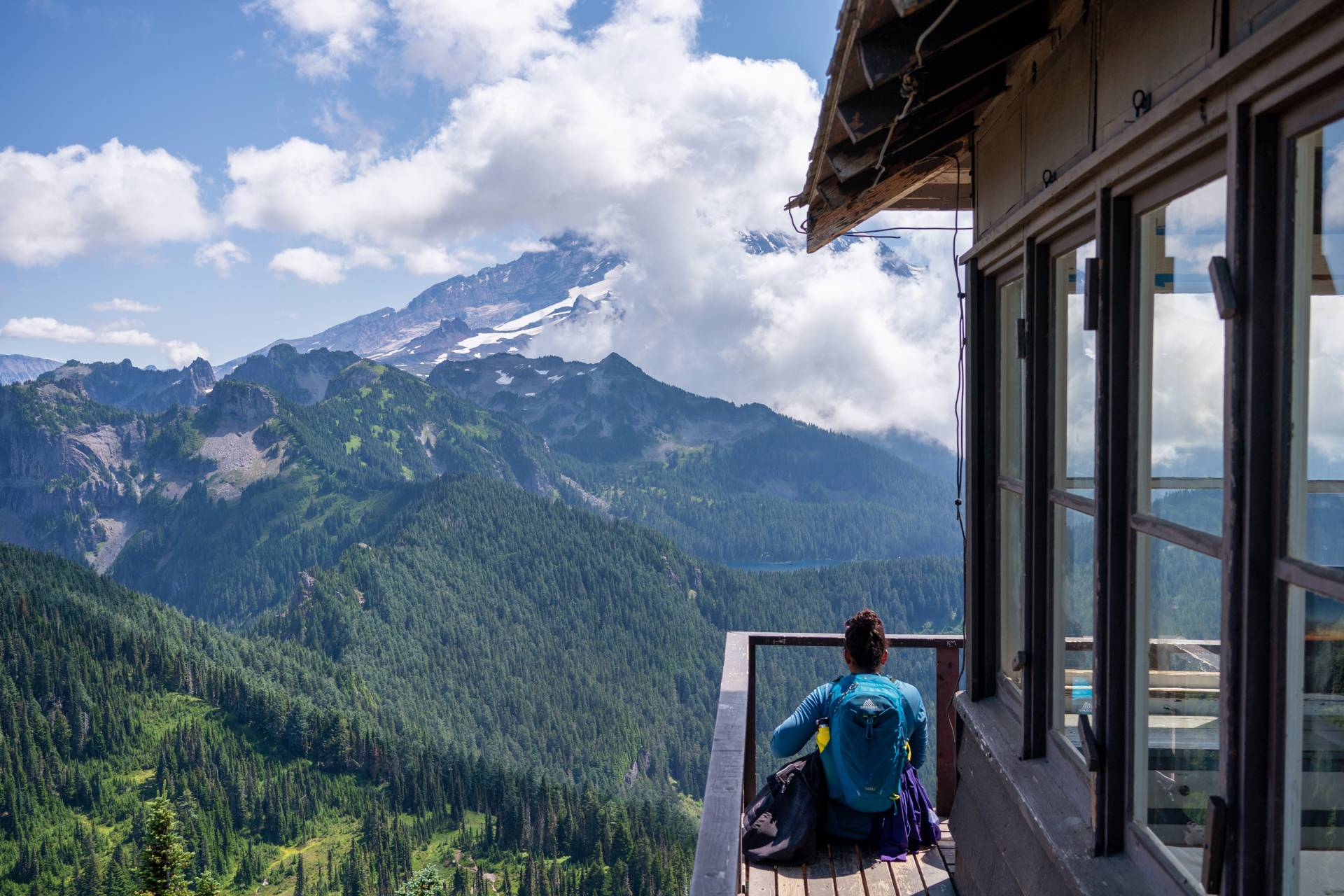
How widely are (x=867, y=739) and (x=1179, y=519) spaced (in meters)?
2.54

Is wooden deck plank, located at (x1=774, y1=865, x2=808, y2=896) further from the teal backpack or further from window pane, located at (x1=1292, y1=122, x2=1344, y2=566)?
window pane, located at (x1=1292, y1=122, x2=1344, y2=566)

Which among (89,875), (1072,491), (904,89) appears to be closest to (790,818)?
(1072,491)

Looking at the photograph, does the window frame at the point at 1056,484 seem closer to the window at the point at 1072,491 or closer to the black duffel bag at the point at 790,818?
the window at the point at 1072,491

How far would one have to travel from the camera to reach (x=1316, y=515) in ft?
5.72

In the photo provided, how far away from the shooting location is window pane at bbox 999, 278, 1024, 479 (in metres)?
3.76

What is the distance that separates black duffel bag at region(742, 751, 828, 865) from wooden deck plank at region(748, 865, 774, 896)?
0.14 ft

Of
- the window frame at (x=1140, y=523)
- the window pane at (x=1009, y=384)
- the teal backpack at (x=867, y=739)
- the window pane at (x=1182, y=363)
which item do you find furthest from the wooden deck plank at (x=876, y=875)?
the window pane at (x=1182, y=363)

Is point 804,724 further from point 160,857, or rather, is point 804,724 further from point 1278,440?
point 160,857

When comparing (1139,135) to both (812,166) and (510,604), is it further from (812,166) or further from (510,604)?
(510,604)

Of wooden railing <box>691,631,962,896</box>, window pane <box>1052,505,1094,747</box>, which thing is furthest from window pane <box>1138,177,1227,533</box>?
wooden railing <box>691,631,962,896</box>

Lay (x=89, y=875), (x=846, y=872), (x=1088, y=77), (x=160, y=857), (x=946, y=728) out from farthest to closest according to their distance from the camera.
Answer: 1. (x=89, y=875)
2. (x=160, y=857)
3. (x=946, y=728)
4. (x=846, y=872)
5. (x=1088, y=77)

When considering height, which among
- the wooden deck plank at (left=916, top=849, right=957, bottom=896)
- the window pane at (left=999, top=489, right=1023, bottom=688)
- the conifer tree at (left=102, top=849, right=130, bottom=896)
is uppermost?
the window pane at (left=999, top=489, right=1023, bottom=688)

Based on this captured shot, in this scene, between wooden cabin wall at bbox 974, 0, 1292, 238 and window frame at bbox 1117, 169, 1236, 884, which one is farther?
window frame at bbox 1117, 169, 1236, 884

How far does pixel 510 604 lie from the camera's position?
149625mm
